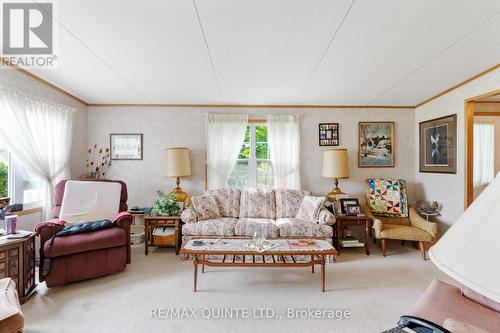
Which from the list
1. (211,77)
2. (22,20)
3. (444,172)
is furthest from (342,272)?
(22,20)

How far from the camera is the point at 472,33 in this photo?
1927 mm

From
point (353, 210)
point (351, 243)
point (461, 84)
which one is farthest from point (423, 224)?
point (461, 84)

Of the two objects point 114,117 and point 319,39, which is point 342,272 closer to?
point 319,39

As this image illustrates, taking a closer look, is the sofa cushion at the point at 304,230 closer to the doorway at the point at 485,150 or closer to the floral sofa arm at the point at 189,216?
the floral sofa arm at the point at 189,216

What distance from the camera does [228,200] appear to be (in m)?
3.74

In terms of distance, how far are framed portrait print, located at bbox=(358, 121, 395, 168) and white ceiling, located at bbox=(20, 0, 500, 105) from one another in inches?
29.1

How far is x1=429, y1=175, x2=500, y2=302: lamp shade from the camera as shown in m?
0.44

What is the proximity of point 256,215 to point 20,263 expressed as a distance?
271cm

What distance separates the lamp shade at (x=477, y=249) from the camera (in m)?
0.44

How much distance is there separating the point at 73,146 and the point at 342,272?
4.42 meters

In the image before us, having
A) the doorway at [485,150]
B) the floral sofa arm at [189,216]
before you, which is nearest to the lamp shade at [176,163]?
the floral sofa arm at [189,216]

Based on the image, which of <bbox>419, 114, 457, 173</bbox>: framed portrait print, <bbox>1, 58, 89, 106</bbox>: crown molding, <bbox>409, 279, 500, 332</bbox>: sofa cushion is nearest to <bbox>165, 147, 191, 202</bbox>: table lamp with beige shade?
<bbox>1, 58, 89, 106</bbox>: crown molding

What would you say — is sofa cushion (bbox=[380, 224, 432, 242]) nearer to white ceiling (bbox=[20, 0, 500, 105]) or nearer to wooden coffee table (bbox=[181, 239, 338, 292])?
wooden coffee table (bbox=[181, 239, 338, 292])

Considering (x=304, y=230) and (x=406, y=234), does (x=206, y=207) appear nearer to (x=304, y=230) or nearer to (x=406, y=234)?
(x=304, y=230)
